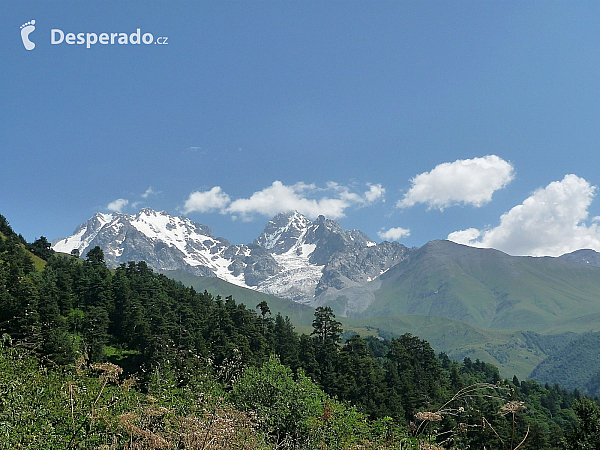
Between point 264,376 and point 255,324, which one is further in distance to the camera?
point 255,324

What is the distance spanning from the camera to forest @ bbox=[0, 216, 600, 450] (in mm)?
17297

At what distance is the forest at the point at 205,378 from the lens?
56.7 feet

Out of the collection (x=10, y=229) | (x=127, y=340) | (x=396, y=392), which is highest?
(x=10, y=229)

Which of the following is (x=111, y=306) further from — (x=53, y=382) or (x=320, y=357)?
(x=53, y=382)

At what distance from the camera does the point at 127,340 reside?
7788 cm

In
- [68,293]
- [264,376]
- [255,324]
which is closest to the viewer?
[264,376]

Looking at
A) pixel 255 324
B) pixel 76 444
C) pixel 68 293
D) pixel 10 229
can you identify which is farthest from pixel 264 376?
pixel 10 229

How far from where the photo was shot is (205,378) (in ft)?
120

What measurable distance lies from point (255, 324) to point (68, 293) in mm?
36945

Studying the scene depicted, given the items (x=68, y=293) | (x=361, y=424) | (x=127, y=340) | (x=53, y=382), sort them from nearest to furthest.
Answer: (x=53, y=382)
(x=361, y=424)
(x=127, y=340)
(x=68, y=293)

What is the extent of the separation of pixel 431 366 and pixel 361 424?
6743cm

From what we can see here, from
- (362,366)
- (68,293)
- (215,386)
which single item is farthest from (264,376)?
(68,293)

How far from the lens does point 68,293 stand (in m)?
83.8

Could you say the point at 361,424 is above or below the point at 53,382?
below
